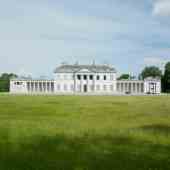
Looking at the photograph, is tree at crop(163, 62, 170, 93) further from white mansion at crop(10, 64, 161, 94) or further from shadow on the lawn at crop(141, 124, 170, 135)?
shadow on the lawn at crop(141, 124, 170, 135)

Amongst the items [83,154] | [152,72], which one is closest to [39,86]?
[152,72]

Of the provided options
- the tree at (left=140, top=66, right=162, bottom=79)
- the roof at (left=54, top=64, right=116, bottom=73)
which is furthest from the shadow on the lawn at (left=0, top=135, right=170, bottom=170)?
the tree at (left=140, top=66, right=162, bottom=79)

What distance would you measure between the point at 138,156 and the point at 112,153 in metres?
0.66

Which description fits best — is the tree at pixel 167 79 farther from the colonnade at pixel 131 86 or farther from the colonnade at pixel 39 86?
the colonnade at pixel 39 86

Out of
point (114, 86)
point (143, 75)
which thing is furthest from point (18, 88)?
point (143, 75)

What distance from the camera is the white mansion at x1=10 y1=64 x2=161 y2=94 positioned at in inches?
3595

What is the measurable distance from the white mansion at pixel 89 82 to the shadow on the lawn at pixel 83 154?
83.0 m

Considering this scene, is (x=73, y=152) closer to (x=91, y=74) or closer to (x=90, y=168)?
(x=90, y=168)

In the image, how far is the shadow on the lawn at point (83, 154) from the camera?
A: 541cm

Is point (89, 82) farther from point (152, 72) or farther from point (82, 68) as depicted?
point (152, 72)

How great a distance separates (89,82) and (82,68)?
5528 millimetres

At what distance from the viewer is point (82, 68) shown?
301ft

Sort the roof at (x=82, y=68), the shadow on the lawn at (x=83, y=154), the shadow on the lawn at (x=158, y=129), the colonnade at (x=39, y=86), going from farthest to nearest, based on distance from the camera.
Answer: the colonnade at (x=39, y=86) < the roof at (x=82, y=68) < the shadow on the lawn at (x=158, y=129) < the shadow on the lawn at (x=83, y=154)

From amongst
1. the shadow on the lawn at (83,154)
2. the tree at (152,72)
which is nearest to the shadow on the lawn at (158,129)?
the shadow on the lawn at (83,154)
